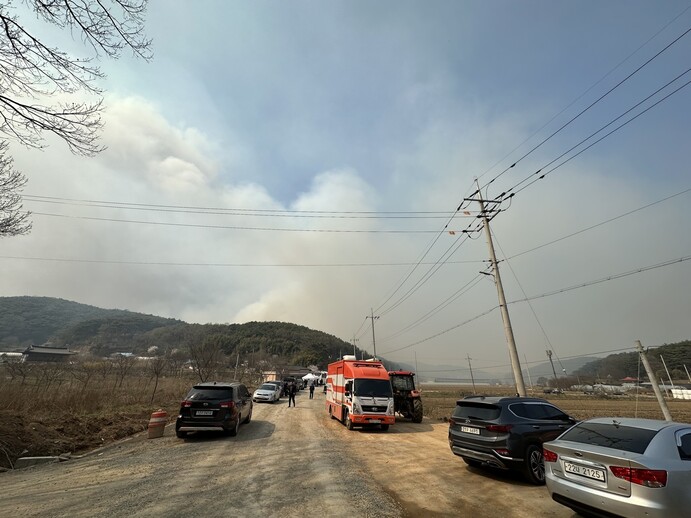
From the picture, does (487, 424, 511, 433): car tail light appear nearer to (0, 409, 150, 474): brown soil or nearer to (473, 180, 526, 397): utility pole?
(473, 180, 526, 397): utility pole

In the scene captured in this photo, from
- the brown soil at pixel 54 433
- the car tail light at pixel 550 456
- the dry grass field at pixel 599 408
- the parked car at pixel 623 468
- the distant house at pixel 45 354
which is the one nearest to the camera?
the parked car at pixel 623 468

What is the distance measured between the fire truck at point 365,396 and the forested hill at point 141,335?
317 ft

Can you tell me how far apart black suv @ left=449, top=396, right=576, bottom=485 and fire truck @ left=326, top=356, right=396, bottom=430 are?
6.76 metres

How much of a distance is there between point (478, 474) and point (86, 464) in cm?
956

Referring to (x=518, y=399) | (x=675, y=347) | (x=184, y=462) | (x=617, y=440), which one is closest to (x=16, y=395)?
(x=184, y=462)

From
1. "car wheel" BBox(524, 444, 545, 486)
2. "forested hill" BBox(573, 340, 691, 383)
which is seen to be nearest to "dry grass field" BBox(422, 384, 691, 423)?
"car wheel" BBox(524, 444, 545, 486)

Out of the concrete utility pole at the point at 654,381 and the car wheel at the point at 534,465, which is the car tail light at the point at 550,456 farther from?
the concrete utility pole at the point at 654,381

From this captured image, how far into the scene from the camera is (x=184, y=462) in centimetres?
829

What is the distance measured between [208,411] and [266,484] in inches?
231

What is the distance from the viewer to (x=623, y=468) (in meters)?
4.28

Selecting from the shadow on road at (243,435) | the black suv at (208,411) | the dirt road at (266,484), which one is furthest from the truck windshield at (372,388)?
the black suv at (208,411)

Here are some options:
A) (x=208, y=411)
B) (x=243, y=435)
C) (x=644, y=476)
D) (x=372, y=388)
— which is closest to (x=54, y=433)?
(x=208, y=411)

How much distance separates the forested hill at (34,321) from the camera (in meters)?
135

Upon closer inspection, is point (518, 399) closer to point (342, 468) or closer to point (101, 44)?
point (342, 468)
